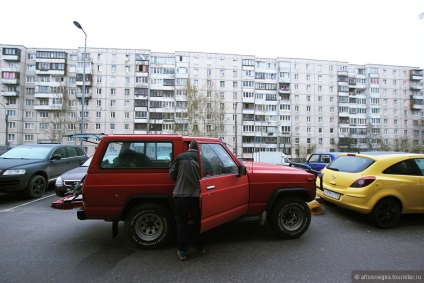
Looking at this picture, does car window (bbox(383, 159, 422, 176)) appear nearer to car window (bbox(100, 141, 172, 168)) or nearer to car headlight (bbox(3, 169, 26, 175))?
car window (bbox(100, 141, 172, 168))

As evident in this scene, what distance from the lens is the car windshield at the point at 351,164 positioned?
16.5 feet

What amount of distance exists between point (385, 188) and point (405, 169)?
0.82 meters

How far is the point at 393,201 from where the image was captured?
4758mm

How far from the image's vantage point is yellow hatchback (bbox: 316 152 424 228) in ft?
15.3

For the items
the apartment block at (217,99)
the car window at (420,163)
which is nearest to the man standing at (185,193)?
the car window at (420,163)

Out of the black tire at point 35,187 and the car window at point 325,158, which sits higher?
the car window at point 325,158

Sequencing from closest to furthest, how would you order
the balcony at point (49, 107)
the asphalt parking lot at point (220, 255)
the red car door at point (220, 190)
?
the asphalt parking lot at point (220, 255), the red car door at point (220, 190), the balcony at point (49, 107)

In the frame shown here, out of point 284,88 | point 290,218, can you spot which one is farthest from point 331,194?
point 284,88

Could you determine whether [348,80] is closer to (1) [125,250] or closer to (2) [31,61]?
(1) [125,250]

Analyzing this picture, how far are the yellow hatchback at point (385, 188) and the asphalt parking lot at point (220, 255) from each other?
404 millimetres

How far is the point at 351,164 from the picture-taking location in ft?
17.7

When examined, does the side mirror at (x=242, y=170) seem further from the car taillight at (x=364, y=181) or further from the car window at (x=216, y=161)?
the car taillight at (x=364, y=181)

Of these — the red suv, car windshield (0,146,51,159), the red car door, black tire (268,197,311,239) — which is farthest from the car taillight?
car windshield (0,146,51,159)

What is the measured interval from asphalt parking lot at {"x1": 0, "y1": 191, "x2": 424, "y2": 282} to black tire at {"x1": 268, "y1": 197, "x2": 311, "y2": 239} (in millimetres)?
162
